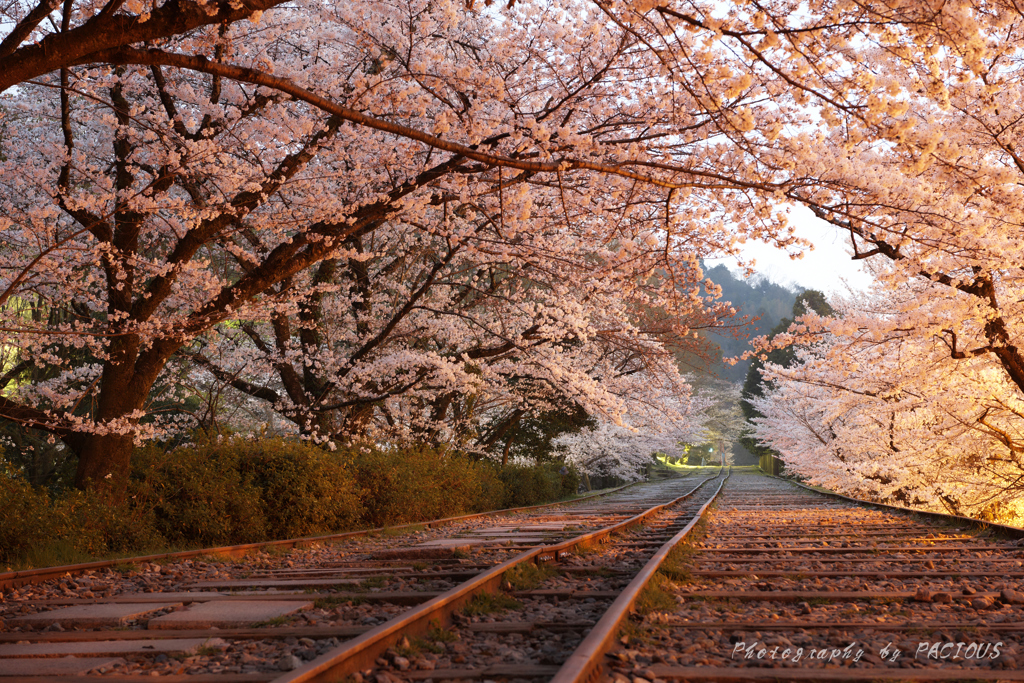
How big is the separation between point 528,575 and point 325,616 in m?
2.24

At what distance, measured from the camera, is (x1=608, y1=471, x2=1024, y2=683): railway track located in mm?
3881

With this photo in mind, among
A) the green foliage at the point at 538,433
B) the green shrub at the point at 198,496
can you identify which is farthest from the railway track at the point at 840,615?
the green foliage at the point at 538,433

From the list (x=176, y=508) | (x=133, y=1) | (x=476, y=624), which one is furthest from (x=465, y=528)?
(x=133, y=1)

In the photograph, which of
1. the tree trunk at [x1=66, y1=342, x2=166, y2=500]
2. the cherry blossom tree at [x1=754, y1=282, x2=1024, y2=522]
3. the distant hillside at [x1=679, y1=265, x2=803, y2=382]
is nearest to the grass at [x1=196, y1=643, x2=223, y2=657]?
the tree trunk at [x1=66, y1=342, x2=166, y2=500]

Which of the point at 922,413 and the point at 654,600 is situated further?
the point at 922,413

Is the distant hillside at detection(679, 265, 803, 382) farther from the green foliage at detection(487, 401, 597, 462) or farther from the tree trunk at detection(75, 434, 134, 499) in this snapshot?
the tree trunk at detection(75, 434, 134, 499)

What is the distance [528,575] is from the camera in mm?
6883

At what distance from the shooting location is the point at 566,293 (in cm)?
1630

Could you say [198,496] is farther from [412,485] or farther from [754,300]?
[754,300]

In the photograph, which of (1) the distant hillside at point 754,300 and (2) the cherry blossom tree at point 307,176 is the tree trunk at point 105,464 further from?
(1) the distant hillside at point 754,300

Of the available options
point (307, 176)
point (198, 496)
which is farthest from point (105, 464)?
point (307, 176)

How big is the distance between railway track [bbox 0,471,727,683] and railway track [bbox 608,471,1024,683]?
0.42 meters

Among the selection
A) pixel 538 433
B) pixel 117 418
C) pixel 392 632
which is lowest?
pixel 392 632

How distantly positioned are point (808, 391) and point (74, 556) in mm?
24894
